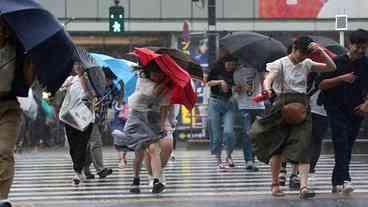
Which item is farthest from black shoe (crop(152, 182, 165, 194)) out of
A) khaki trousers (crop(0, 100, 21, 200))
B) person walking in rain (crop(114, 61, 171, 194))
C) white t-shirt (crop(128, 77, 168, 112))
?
khaki trousers (crop(0, 100, 21, 200))

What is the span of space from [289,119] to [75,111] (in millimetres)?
3527

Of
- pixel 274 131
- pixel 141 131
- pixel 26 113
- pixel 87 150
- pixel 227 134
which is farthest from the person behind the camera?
pixel 26 113

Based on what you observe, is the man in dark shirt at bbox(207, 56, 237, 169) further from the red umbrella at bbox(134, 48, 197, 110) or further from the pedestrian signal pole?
the pedestrian signal pole

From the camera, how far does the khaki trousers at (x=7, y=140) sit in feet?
21.1

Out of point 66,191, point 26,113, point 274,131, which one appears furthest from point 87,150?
point 26,113

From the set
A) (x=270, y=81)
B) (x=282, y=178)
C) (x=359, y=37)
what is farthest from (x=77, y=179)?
(x=359, y=37)

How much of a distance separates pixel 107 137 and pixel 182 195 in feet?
39.8

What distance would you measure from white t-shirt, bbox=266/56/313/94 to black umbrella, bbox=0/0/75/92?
3.41 meters

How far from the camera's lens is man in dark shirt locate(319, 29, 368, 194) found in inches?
368

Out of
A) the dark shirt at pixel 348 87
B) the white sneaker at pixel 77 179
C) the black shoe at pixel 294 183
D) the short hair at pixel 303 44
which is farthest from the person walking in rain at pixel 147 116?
the dark shirt at pixel 348 87

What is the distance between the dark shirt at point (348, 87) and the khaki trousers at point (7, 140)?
13.5ft

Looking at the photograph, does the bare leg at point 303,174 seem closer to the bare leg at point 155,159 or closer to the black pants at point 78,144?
the bare leg at point 155,159

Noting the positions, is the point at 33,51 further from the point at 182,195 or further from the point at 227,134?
the point at 227,134

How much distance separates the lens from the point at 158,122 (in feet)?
32.9
